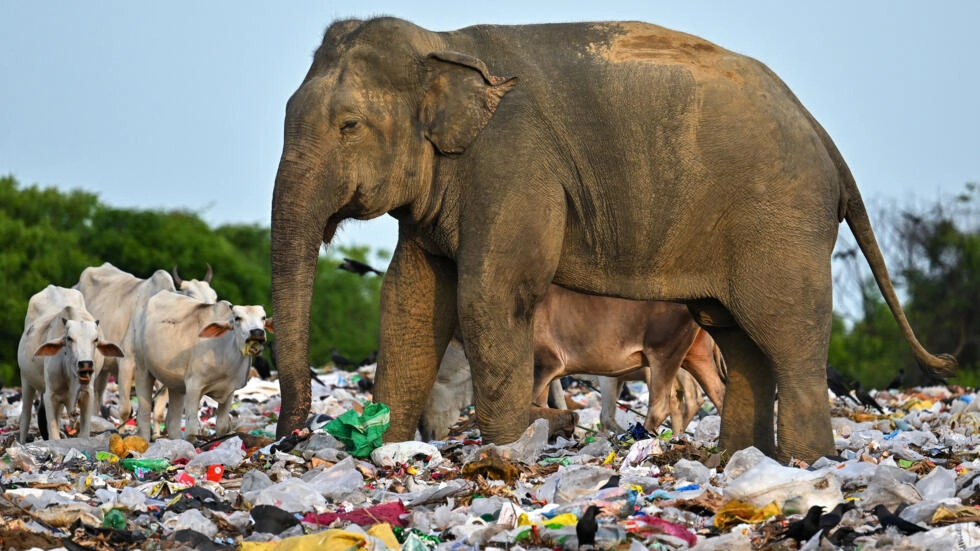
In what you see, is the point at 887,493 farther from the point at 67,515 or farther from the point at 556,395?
the point at 556,395

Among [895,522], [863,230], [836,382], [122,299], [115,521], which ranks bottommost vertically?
[115,521]

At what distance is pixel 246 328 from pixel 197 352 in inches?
17.6

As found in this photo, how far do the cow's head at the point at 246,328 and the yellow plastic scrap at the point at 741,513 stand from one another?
4060 mm

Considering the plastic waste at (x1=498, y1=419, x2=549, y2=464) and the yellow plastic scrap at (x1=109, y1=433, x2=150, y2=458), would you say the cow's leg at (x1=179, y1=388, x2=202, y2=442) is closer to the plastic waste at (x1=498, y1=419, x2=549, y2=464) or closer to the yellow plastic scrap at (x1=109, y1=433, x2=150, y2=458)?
the yellow plastic scrap at (x1=109, y1=433, x2=150, y2=458)

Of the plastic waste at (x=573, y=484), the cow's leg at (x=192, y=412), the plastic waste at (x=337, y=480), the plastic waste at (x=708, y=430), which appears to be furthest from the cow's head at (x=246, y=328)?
the plastic waste at (x=573, y=484)

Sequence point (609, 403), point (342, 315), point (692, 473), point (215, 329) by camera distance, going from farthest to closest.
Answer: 1. point (342, 315)
2. point (609, 403)
3. point (215, 329)
4. point (692, 473)

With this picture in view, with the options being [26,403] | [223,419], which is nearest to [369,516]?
[223,419]

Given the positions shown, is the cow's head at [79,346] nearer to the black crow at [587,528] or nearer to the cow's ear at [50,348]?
the cow's ear at [50,348]

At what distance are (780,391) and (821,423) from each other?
0.26 meters

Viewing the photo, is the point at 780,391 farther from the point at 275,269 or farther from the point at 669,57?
the point at 275,269

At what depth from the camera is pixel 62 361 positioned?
9.59 meters

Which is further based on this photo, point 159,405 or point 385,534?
point 159,405

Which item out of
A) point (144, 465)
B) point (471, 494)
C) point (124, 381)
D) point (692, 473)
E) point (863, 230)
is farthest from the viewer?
point (124, 381)

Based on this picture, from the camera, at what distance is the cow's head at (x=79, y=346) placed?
9.20 metres
